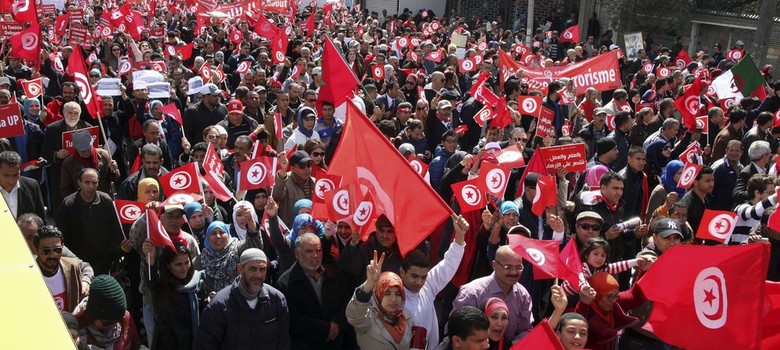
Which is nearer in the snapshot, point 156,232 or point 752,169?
point 156,232

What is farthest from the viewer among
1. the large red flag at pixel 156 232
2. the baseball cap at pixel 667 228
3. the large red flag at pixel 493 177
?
the large red flag at pixel 493 177

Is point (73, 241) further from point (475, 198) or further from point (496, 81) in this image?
point (496, 81)

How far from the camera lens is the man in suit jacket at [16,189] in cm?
598

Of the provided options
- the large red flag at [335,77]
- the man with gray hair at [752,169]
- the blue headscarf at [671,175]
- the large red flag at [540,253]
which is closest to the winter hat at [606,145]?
the blue headscarf at [671,175]

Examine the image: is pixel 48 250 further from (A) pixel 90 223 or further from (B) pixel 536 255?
(B) pixel 536 255

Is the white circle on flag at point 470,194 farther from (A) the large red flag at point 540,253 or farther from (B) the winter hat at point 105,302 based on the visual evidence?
(B) the winter hat at point 105,302

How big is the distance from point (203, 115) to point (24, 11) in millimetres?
5394

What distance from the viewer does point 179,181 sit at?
19.8 feet

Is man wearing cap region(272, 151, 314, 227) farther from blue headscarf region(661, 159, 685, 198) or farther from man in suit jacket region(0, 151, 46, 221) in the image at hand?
blue headscarf region(661, 159, 685, 198)

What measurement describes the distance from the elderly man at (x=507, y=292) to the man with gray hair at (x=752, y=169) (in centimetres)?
336

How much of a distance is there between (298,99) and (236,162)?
131 inches

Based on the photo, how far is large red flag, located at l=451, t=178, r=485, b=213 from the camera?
5980mm

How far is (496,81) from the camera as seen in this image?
48.6ft

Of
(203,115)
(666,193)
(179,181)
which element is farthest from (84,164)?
(666,193)
